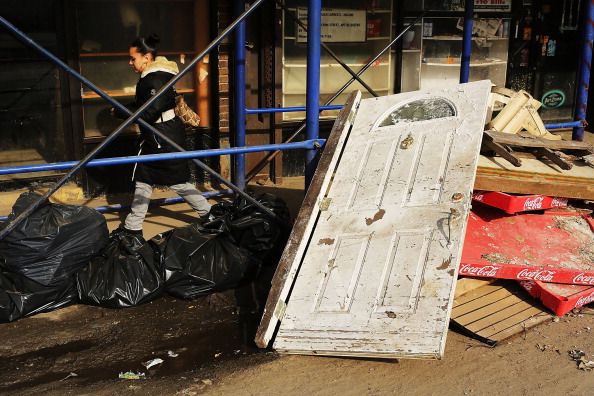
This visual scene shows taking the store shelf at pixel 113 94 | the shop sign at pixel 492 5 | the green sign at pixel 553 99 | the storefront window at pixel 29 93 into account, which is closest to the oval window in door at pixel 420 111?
the store shelf at pixel 113 94

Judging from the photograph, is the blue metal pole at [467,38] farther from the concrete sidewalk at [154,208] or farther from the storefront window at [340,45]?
the concrete sidewalk at [154,208]

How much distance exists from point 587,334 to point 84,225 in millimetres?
3414

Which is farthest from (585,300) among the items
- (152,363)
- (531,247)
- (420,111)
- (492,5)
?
(492,5)

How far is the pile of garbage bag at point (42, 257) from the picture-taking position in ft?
16.3

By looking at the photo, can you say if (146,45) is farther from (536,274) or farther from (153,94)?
(536,274)

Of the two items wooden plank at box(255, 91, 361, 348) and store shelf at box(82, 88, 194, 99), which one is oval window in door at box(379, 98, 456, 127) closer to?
wooden plank at box(255, 91, 361, 348)

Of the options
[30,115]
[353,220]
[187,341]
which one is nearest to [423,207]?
[353,220]

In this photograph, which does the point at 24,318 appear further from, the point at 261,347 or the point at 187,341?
the point at 261,347

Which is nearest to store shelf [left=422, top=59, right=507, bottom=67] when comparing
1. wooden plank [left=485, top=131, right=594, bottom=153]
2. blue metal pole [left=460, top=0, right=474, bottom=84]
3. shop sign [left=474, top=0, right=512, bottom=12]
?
shop sign [left=474, top=0, right=512, bottom=12]

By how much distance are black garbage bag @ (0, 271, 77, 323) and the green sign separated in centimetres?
714

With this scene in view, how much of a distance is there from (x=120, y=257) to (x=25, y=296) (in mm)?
668

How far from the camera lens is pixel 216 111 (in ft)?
26.0

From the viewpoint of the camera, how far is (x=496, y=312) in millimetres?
5070

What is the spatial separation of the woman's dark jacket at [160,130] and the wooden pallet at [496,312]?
2.48 meters
